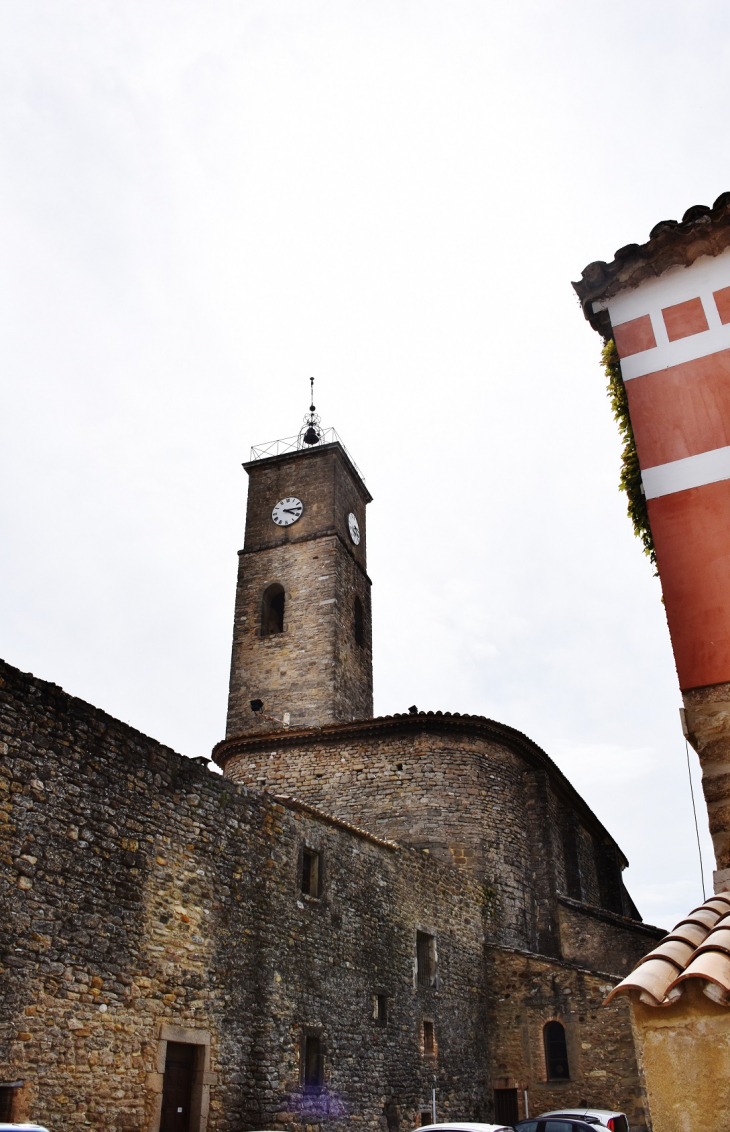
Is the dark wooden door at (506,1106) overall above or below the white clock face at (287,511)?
below

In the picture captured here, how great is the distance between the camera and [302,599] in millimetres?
23984

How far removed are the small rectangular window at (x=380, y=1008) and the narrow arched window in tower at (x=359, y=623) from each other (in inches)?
493

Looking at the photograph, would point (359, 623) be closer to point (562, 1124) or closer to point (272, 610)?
point (272, 610)

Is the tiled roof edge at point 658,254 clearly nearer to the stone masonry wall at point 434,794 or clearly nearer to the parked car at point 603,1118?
the parked car at point 603,1118

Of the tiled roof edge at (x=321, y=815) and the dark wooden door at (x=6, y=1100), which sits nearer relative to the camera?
the dark wooden door at (x=6, y=1100)

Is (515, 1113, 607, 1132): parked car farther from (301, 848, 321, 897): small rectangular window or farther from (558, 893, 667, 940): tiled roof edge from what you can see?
(558, 893, 667, 940): tiled roof edge

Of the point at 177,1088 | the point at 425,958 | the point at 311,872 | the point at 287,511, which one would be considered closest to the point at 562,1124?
the point at 425,958

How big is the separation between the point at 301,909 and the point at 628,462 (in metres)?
7.76

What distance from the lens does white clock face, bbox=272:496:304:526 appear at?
2581 cm

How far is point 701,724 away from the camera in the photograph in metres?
6.03

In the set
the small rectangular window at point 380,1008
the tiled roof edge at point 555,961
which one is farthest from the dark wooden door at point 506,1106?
the small rectangular window at point 380,1008

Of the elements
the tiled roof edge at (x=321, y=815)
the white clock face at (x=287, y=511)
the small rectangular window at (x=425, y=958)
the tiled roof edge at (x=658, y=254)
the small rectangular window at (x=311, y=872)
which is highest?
the white clock face at (x=287, y=511)

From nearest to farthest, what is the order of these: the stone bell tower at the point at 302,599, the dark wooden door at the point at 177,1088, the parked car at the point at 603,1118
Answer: the dark wooden door at the point at 177,1088
the parked car at the point at 603,1118
the stone bell tower at the point at 302,599

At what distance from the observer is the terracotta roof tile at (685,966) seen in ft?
12.5
